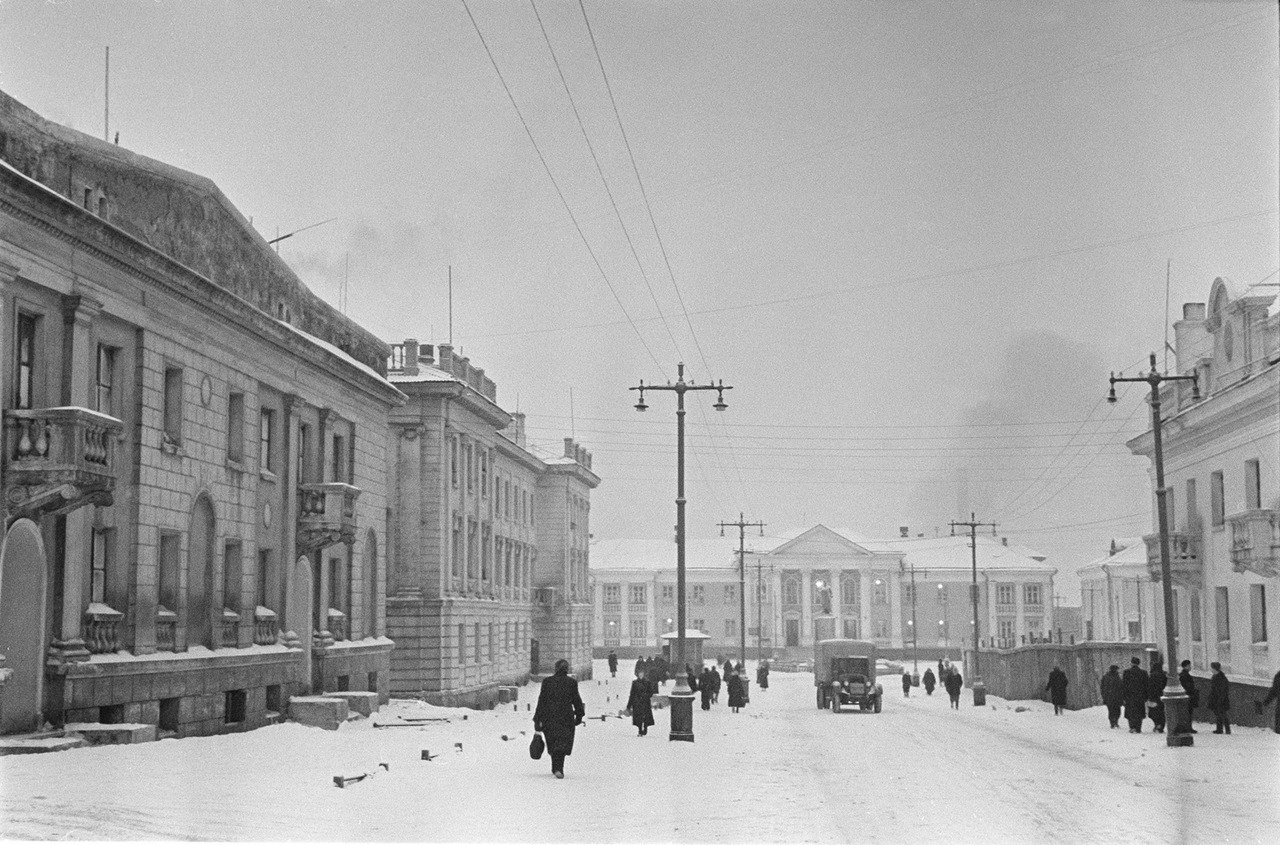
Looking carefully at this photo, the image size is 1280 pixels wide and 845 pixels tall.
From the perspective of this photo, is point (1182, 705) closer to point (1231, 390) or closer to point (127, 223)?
point (1231, 390)

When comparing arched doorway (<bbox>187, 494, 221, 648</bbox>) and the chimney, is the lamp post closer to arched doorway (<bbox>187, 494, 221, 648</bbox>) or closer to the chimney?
arched doorway (<bbox>187, 494, 221, 648</bbox>)

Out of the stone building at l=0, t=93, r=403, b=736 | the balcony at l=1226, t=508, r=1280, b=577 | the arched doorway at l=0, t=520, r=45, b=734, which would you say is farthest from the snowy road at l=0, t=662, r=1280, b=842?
the balcony at l=1226, t=508, r=1280, b=577

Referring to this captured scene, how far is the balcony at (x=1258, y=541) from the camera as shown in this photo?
111 ft

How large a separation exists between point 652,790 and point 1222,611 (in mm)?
26264

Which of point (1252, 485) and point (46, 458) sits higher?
point (1252, 485)

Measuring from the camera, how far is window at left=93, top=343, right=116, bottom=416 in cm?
2491

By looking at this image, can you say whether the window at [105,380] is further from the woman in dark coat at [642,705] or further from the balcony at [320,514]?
the woman in dark coat at [642,705]

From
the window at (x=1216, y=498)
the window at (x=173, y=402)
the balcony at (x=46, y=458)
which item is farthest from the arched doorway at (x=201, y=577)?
the window at (x=1216, y=498)

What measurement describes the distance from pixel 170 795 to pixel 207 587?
13349mm


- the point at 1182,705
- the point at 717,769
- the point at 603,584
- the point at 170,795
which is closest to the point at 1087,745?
the point at 1182,705

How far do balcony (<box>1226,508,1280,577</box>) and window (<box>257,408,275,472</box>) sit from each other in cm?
2265

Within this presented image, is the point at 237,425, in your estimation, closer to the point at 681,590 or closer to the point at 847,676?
the point at 681,590

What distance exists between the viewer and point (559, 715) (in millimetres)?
20078

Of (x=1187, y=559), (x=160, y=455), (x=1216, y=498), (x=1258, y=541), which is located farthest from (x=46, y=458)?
(x=1187, y=559)
